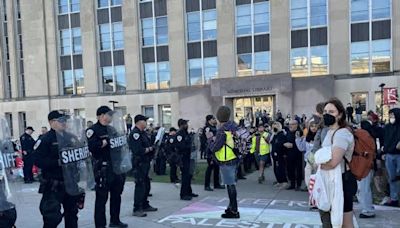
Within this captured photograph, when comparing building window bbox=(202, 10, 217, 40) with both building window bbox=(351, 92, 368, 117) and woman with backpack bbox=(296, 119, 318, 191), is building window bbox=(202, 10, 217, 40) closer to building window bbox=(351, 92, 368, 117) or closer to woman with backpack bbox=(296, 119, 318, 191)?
building window bbox=(351, 92, 368, 117)

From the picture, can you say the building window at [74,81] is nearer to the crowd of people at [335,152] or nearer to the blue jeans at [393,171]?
the crowd of people at [335,152]

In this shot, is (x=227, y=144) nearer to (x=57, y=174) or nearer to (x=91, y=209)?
(x=57, y=174)

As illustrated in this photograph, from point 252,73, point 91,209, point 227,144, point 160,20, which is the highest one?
point 160,20

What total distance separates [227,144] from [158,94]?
22158mm

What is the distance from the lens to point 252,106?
83.0ft

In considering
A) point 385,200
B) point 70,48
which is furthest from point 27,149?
point 70,48

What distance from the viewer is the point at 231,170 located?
20.7 feet

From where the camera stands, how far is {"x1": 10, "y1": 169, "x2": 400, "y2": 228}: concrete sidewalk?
20.6ft

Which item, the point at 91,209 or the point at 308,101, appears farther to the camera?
the point at 308,101

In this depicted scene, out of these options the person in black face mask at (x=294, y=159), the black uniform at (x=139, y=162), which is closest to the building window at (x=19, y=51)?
the black uniform at (x=139, y=162)

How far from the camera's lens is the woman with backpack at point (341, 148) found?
3.46 m

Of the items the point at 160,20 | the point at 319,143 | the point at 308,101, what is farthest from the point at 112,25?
the point at 319,143

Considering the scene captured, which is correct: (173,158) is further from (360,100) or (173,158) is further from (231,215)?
(360,100)

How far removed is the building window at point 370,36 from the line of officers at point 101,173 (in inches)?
710
